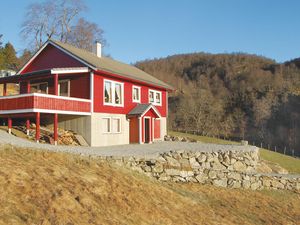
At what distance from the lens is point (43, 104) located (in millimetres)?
20188

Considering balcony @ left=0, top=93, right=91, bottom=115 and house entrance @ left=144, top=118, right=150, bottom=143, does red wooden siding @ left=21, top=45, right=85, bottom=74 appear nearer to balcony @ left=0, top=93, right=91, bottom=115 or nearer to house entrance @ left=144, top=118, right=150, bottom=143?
balcony @ left=0, top=93, right=91, bottom=115

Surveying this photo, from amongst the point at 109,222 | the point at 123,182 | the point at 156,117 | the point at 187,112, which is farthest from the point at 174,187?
the point at 187,112

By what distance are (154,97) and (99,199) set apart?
22.7 meters

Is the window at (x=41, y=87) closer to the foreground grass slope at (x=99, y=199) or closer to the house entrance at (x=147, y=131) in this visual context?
the house entrance at (x=147, y=131)

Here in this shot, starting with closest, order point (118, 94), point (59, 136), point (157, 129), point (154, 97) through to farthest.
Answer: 1. point (59, 136)
2. point (118, 94)
3. point (157, 129)
4. point (154, 97)

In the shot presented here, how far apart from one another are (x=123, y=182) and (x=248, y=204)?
6.23 m

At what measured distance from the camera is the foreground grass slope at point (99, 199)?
784 cm

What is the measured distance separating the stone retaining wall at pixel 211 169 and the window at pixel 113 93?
804cm

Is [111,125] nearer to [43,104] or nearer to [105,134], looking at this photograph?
[105,134]

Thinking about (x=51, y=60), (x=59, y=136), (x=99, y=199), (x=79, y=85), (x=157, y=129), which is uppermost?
(x=51, y=60)

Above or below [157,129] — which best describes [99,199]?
below

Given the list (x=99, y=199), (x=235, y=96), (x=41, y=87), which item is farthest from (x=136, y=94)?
(x=235, y=96)

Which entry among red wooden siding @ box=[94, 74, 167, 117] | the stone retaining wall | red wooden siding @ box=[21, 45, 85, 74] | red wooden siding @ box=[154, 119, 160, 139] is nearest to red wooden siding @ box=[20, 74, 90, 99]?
red wooden siding @ box=[94, 74, 167, 117]

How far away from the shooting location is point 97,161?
1295 centimetres
